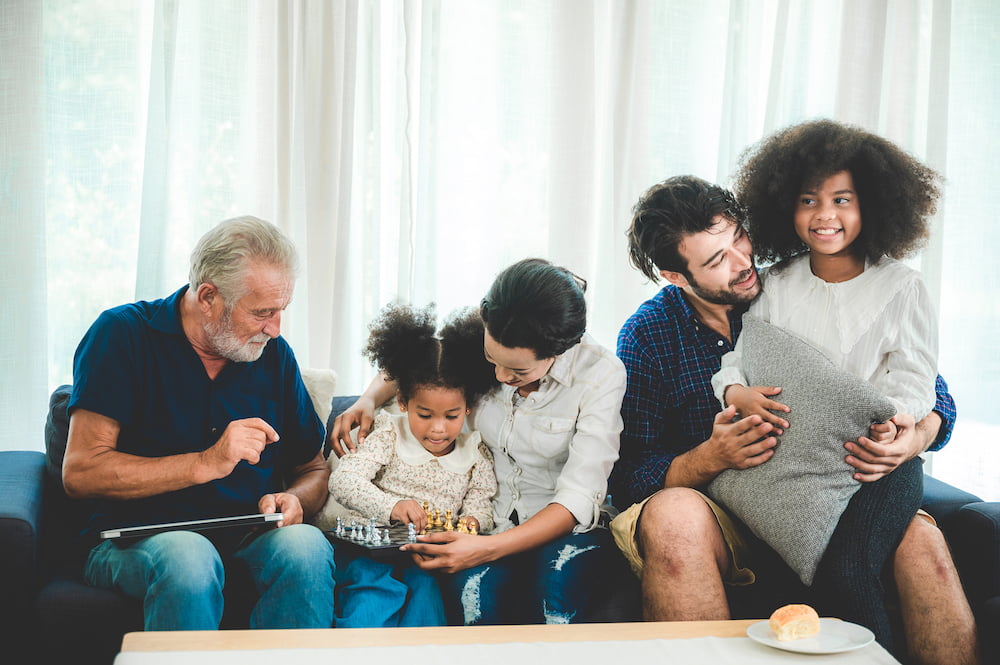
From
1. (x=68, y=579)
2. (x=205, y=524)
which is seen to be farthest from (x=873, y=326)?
(x=68, y=579)

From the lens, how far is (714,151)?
3.17m

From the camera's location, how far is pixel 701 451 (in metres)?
2.07

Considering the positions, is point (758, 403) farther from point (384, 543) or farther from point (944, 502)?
point (384, 543)

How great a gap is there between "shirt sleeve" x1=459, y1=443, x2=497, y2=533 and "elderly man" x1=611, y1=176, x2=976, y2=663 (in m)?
0.31

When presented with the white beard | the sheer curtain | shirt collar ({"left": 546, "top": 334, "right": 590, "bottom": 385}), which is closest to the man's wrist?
shirt collar ({"left": 546, "top": 334, "right": 590, "bottom": 385})

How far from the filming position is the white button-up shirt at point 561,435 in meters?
2.11

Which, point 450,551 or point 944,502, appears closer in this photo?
point 450,551

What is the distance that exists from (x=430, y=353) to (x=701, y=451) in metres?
0.67

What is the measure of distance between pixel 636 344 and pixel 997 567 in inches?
36.6

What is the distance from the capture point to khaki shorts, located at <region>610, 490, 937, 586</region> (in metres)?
2.04

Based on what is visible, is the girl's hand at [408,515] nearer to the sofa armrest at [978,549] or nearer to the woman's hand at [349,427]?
the woman's hand at [349,427]

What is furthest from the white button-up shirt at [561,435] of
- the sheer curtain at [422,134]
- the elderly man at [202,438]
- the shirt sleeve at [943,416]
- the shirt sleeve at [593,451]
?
the sheer curtain at [422,134]

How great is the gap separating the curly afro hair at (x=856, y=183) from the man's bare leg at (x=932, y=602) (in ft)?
2.19

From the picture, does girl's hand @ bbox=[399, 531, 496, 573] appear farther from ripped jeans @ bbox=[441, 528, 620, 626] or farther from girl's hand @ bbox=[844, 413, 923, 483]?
girl's hand @ bbox=[844, 413, 923, 483]
